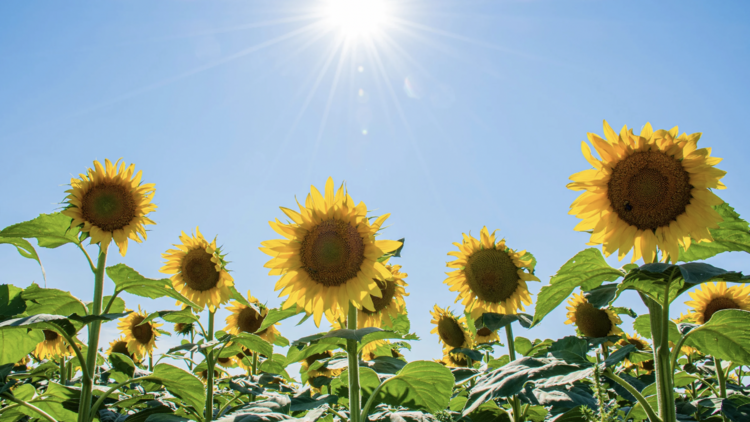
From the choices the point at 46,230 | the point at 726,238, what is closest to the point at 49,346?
the point at 46,230

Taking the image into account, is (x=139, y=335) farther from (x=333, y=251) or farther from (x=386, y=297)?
(x=333, y=251)

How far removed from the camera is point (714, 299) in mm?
5742

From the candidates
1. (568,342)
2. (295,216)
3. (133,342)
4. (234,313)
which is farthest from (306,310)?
(133,342)

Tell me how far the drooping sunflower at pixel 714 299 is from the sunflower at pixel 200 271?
6.52 m

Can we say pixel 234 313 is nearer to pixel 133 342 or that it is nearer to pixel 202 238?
pixel 202 238

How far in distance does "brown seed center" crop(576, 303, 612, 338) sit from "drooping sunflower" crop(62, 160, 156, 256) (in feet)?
21.4

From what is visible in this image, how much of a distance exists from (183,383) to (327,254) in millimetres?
1663

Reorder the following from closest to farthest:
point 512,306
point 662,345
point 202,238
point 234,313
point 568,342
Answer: point 662,345, point 568,342, point 512,306, point 202,238, point 234,313

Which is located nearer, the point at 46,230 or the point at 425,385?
the point at 425,385

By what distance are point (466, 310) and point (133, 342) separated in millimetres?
7127

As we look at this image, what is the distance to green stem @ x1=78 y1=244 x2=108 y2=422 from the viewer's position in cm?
341

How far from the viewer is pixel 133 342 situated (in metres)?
8.79

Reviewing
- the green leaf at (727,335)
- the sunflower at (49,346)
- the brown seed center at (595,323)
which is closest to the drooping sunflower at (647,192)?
the green leaf at (727,335)

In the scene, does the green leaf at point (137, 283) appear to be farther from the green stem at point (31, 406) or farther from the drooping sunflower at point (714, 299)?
the drooping sunflower at point (714, 299)
